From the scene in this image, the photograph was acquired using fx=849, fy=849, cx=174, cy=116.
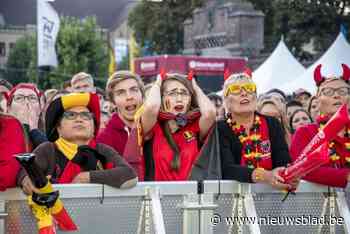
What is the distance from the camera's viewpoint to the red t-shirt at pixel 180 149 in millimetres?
5332

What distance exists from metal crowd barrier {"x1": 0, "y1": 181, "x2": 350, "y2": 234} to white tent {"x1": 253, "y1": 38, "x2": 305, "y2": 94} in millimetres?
17114

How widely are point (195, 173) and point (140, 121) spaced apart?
0.66 metres

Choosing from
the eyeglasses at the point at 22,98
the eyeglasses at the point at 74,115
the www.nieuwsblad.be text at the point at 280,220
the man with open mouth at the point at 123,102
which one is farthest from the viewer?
the eyeglasses at the point at 22,98

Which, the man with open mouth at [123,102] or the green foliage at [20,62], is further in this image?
the green foliage at [20,62]

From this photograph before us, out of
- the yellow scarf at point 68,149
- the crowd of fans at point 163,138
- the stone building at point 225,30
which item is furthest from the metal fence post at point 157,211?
the stone building at point 225,30

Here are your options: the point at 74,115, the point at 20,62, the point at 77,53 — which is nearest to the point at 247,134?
the point at 74,115

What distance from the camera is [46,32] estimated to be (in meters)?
28.1

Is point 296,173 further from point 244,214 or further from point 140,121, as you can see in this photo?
point 140,121

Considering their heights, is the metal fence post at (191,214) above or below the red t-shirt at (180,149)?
below

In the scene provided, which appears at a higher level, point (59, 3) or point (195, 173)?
point (59, 3)

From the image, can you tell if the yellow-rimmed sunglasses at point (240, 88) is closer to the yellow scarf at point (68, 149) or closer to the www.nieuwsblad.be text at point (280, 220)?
the www.nieuwsblad.be text at point (280, 220)

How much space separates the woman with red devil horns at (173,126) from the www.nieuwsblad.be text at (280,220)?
0.71 metres

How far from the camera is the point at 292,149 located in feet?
18.4

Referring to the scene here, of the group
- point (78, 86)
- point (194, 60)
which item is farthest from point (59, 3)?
point (78, 86)
